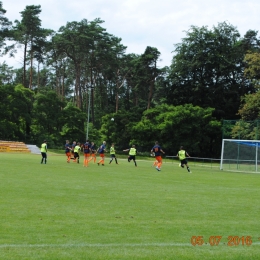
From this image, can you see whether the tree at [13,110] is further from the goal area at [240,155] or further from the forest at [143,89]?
the goal area at [240,155]

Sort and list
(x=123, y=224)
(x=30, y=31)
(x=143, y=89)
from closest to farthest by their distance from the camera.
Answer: (x=123, y=224)
(x=30, y=31)
(x=143, y=89)

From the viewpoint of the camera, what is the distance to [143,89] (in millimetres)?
82375

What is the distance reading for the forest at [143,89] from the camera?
64938mm

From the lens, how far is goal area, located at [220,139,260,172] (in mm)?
35656

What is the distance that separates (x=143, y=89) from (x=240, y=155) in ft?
154

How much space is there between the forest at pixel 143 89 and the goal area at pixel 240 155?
2575 cm

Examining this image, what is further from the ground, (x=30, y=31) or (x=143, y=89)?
(x=30, y=31)

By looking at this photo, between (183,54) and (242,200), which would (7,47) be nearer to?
(183,54)

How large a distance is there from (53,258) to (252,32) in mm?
76928

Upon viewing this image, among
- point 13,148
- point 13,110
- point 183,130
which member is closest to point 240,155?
point 183,130

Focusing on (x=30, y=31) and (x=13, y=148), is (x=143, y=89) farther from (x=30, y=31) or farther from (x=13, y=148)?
(x=13, y=148)

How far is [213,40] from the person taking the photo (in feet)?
237

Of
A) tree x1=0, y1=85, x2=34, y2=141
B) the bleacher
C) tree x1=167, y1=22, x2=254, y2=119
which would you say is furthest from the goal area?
tree x1=0, y1=85, x2=34, y2=141

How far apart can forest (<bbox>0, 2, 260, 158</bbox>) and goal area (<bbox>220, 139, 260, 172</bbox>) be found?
84.5 feet
